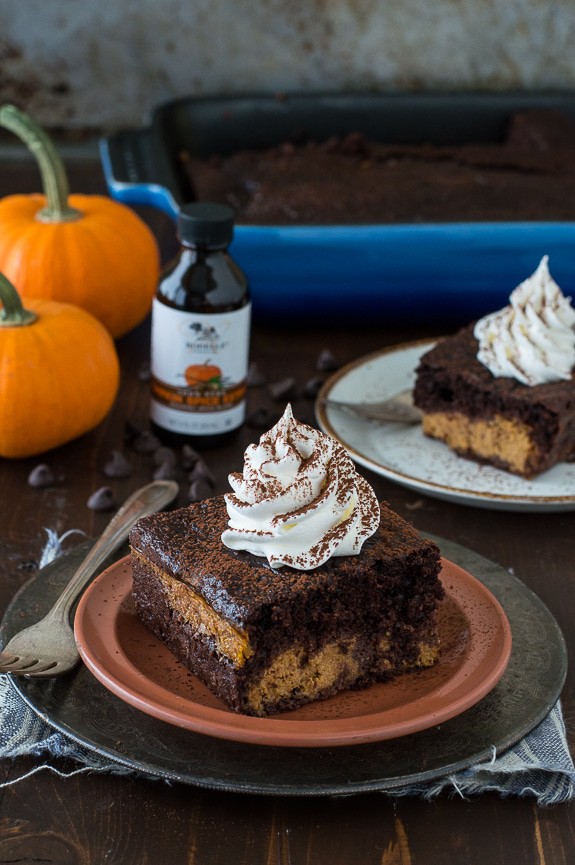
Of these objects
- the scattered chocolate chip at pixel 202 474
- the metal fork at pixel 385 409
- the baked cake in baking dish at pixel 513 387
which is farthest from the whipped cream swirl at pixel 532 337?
the scattered chocolate chip at pixel 202 474

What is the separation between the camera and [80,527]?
1.92 metres

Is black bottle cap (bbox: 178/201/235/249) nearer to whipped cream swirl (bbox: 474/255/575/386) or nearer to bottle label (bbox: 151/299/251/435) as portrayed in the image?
bottle label (bbox: 151/299/251/435)

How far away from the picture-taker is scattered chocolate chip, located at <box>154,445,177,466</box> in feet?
6.89

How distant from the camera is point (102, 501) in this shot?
195 cm

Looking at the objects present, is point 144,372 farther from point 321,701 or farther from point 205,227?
point 321,701

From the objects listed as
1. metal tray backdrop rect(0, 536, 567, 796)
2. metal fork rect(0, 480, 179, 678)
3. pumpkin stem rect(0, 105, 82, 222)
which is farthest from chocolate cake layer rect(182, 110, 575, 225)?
metal tray backdrop rect(0, 536, 567, 796)

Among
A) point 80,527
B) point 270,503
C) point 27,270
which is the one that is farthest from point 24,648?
point 27,270

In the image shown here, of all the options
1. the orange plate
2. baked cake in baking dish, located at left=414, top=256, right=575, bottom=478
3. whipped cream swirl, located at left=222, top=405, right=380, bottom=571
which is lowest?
baked cake in baking dish, located at left=414, top=256, right=575, bottom=478

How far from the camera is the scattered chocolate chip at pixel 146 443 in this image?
7.10ft

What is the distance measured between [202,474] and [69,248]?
69 centimetres

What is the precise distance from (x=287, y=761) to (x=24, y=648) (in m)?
0.38

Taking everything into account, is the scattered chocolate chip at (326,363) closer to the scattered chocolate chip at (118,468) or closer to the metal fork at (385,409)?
the metal fork at (385,409)

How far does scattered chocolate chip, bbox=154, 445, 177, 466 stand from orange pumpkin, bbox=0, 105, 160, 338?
0.51 meters

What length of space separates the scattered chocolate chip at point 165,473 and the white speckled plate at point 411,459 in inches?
12.2
